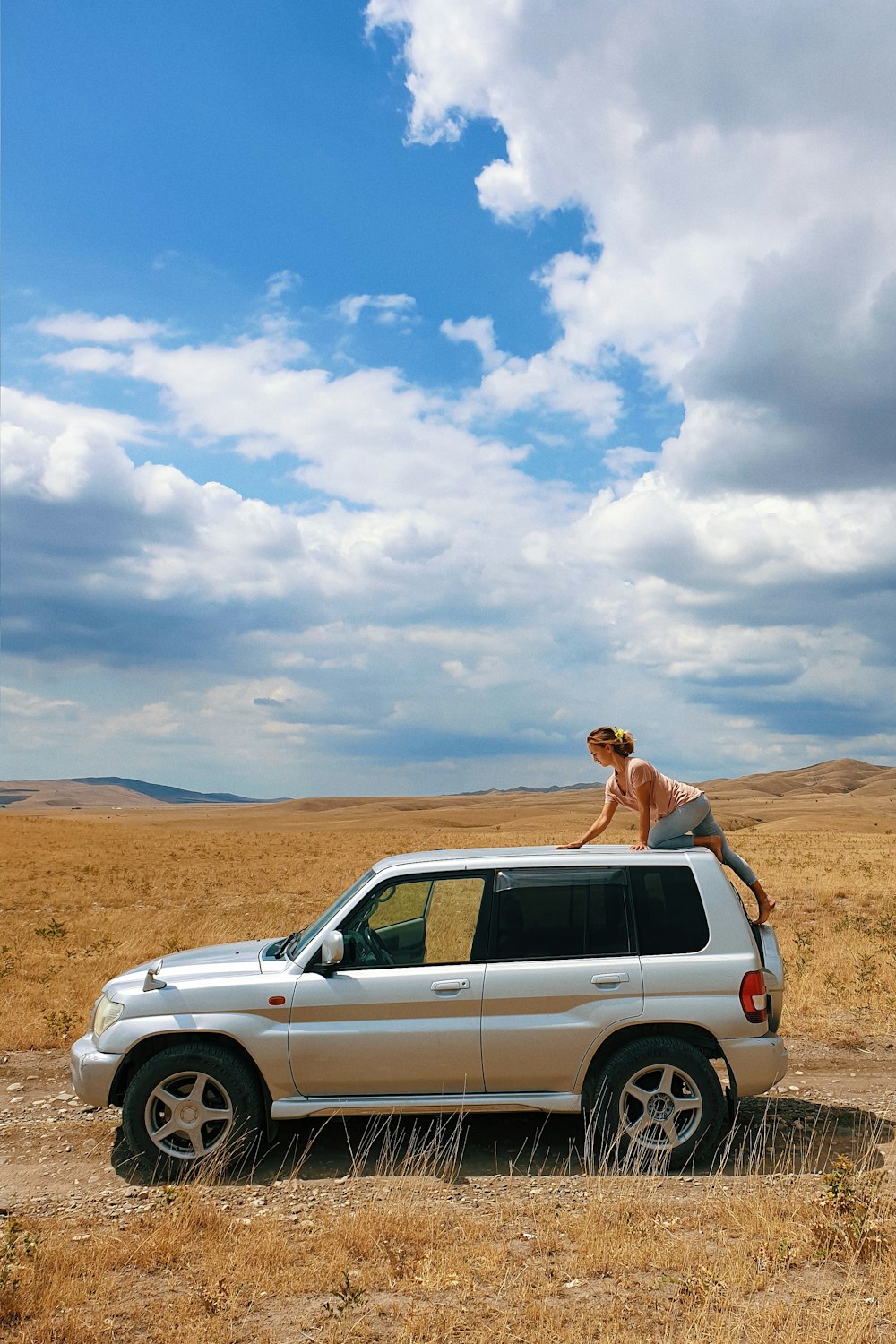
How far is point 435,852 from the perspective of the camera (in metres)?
6.93

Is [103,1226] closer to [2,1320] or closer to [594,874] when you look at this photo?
[2,1320]

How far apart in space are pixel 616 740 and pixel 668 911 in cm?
164

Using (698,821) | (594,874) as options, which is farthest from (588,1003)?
(698,821)

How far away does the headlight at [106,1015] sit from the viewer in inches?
241

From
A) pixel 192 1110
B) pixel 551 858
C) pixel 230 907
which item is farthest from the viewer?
pixel 230 907

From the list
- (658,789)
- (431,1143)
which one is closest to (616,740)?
(658,789)

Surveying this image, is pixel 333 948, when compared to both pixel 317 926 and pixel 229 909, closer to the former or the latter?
pixel 317 926

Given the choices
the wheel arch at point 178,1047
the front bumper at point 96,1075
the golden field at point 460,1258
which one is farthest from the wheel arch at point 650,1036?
the front bumper at point 96,1075

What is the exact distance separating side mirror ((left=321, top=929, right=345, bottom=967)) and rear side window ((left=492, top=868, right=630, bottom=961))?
0.98 meters

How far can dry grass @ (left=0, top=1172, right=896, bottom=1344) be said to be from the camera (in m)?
4.07

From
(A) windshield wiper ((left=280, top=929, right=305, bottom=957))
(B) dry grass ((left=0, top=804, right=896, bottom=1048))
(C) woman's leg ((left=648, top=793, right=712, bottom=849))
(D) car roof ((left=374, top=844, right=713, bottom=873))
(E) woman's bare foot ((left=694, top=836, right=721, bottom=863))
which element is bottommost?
(B) dry grass ((left=0, top=804, right=896, bottom=1048))

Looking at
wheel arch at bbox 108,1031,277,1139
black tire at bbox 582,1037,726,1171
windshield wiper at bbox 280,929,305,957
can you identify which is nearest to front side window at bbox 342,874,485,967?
windshield wiper at bbox 280,929,305,957

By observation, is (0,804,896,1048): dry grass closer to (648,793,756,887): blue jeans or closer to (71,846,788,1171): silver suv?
(648,793,756,887): blue jeans

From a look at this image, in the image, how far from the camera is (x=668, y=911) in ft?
20.6
